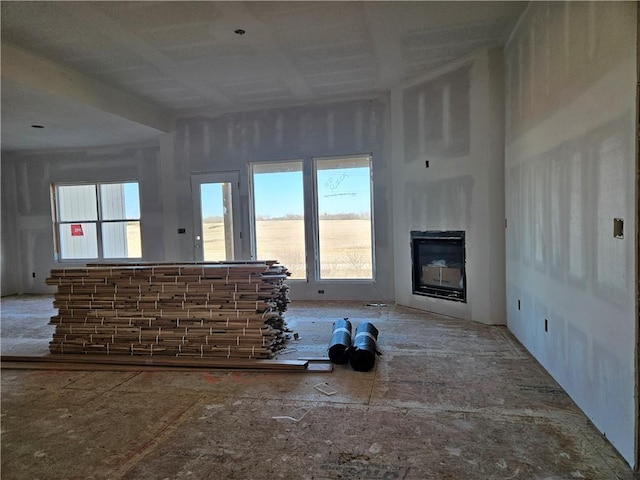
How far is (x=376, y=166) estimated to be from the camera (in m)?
6.28

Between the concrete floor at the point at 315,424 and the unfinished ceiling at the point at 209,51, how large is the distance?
321 cm

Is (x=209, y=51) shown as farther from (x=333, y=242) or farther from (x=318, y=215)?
(x=333, y=242)

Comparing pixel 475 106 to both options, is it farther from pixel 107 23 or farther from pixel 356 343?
pixel 107 23

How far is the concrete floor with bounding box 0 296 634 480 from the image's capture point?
82.8 inches

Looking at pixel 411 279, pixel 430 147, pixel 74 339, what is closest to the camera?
pixel 74 339

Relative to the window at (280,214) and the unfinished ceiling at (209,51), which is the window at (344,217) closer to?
the window at (280,214)

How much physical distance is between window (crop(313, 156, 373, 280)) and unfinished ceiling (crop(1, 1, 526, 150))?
116 cm

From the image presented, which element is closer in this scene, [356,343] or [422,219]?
[356,343]

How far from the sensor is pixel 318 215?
6613 mm

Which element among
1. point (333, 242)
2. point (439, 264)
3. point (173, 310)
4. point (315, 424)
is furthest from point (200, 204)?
point (315, 424)

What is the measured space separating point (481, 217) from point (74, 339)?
473cm

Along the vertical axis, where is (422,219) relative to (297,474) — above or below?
above

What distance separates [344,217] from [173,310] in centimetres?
342

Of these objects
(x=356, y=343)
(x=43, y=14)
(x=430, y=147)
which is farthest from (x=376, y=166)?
(x=43, y=14)
